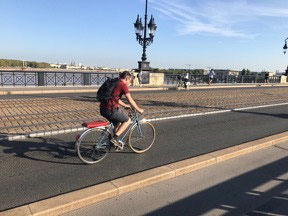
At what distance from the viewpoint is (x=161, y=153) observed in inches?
232

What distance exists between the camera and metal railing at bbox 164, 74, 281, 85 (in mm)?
29094

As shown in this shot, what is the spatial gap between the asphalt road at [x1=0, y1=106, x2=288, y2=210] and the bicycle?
0.17m

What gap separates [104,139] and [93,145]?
231 mm

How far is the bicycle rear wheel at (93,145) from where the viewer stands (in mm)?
4961

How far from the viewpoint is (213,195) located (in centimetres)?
418

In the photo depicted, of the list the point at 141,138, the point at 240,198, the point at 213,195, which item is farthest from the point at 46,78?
the point at 240,198

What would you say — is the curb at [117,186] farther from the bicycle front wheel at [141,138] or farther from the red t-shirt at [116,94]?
the red t-shirt at [116,94]

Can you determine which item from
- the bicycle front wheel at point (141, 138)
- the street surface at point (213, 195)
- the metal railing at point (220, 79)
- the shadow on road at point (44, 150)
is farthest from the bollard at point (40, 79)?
the street surface at point (213, 195)

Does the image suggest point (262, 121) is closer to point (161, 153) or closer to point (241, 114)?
point (241, 114)

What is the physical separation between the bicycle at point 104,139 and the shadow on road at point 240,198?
1.91 meters

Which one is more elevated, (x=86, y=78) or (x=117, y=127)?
(x=86, y=78)

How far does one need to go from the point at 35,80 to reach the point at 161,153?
1847 centimetres

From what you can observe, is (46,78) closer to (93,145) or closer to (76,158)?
(76,158)

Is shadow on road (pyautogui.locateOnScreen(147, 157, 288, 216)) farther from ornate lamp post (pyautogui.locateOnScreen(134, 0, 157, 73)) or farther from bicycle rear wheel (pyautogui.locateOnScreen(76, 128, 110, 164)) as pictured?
ornate lamp post (pyautogui.locateOnScreen(134, 0, 157, 73))
